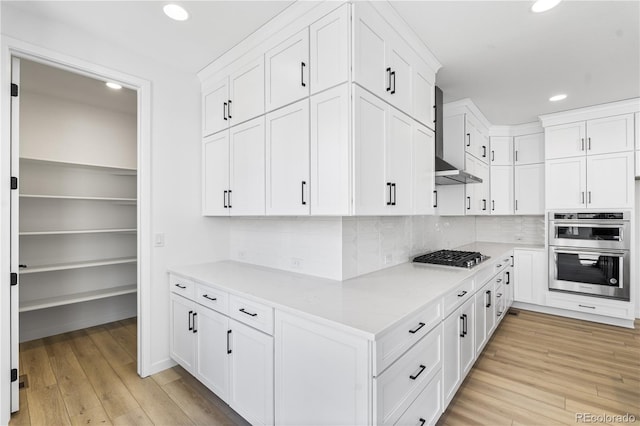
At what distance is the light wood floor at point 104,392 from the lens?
1934 millimetres

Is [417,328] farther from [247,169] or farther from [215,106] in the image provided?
[215,106]

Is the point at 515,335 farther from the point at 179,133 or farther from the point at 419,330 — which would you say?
the point at 179,133

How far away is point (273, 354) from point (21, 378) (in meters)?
2.35

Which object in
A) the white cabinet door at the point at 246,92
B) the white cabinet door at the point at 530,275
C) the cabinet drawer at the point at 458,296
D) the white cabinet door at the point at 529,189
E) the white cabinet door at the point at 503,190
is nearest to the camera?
the cabinet drawer at the point at 458,296

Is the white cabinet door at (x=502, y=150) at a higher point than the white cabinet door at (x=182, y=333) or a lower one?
higher

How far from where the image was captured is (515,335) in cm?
329

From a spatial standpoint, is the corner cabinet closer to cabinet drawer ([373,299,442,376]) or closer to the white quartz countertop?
the white quartz countertop

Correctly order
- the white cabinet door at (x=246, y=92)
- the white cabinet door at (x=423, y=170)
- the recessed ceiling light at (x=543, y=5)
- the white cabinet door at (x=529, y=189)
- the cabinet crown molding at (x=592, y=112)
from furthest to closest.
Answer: the white cabinet door at (x=529, y=189)
the cabinet crown molding at (x=592, y=112)
the white cabinet door at (x=423, y=170)
the white cabinet door at (x=246, y=92)
the recessed ceiling light at (x=543, y=5)

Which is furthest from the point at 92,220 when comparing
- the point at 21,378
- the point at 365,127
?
the point at 365,127

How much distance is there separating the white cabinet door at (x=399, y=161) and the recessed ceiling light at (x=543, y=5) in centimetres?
95

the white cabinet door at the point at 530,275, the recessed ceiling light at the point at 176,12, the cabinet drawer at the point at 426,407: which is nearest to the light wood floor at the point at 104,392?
the cabinet drawer at the point at 426,407

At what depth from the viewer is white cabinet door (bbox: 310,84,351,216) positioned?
1.68 m

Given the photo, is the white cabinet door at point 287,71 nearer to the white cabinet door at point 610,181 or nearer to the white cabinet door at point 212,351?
the white cabinet door at point 212,351

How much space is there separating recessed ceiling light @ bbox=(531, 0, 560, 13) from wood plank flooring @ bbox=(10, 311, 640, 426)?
2.62 meters
